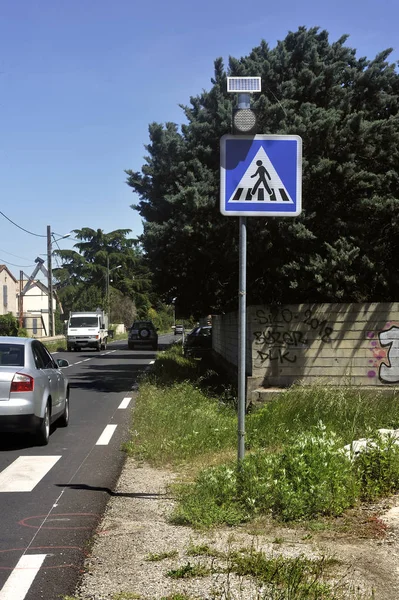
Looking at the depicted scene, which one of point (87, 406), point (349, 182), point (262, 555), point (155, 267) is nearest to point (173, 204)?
point (155, 267)

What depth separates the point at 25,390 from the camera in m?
8.77

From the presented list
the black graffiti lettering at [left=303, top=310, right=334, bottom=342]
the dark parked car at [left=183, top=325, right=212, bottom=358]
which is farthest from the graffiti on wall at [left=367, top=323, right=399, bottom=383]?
the dark parked car at [left=183, top=325, right=212, bottom=358]

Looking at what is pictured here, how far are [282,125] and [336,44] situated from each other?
3402 millimetres

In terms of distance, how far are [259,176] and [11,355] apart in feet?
15.3

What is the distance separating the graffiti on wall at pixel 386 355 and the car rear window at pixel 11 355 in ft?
19.3

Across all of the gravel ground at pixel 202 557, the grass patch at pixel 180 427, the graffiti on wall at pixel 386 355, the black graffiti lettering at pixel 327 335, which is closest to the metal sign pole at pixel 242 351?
the gravel ground at pixel 202 557

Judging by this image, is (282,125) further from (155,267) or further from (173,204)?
(155,267)

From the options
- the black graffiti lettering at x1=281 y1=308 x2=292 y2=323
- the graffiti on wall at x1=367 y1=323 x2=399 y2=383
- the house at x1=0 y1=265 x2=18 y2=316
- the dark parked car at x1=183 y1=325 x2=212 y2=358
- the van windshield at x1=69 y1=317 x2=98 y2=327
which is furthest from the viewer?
the house at x1=0 y1=265 x2=18 y2=316

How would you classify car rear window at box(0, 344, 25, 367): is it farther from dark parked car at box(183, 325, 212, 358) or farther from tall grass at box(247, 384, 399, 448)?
dark parked car at box(183, 325, 212, 358)

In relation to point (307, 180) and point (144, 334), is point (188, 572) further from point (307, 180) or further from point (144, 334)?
point (144, 334)

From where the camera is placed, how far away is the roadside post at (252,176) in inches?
237

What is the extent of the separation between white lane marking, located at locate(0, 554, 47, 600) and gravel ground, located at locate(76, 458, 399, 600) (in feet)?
1.06

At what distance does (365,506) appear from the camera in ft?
18.2

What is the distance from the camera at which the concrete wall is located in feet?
38.8
